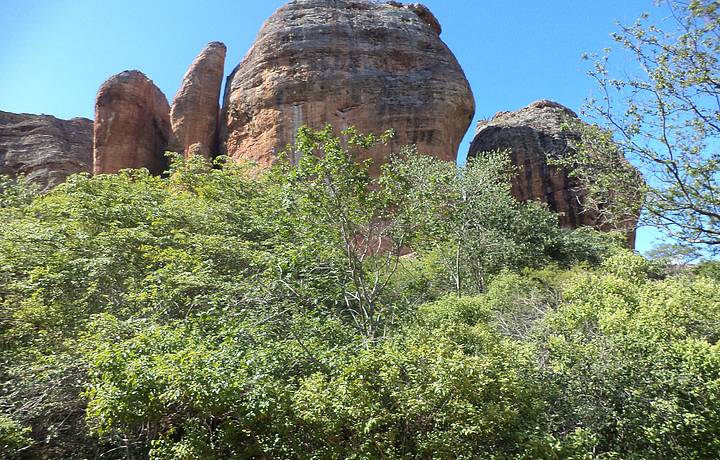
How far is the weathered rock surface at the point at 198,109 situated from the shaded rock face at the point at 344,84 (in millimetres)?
1028

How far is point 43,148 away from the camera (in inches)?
1053

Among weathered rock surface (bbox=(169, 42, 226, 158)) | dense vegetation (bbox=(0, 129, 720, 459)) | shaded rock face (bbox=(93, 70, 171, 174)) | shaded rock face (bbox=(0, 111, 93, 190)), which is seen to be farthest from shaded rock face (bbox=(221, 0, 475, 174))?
dense vegetation (bbox=(0, 129, 720, 459))

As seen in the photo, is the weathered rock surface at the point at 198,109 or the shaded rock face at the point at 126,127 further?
the shaded rock face at the point at 126,127

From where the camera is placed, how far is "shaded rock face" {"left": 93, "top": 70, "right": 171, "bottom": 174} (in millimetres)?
24391

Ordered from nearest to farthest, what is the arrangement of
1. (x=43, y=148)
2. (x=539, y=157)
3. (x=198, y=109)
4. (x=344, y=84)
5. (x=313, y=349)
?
(x=313, y=349) < (x=344, y=84) < (x=198, y=109) < (x=43, y=148) < (x=539, y=157)

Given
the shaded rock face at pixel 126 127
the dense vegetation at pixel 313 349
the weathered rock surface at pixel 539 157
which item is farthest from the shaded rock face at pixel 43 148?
the weathered rock surface at pixel 539 157

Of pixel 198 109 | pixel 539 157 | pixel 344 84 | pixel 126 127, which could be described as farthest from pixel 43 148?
pixel 539 157

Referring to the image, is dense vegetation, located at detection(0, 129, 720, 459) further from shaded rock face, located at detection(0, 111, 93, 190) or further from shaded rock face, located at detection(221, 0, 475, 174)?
shaded rock face, located at detection(0, 111, 93, 190)

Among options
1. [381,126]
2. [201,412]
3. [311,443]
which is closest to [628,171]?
[311,443]

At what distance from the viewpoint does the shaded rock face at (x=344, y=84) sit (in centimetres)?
2173

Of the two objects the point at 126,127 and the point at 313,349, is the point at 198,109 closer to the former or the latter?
the point at 126,127

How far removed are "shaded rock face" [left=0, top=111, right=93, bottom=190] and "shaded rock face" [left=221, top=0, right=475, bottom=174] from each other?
32.6 feet

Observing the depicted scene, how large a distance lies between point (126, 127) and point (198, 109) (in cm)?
396

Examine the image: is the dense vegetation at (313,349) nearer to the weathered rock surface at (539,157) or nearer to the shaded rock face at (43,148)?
the weathered rock surface at (539,157)
